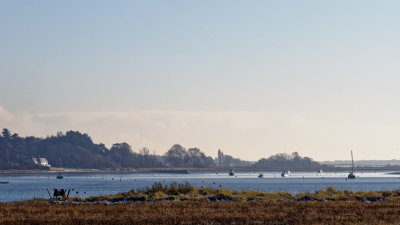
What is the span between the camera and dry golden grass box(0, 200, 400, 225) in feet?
149

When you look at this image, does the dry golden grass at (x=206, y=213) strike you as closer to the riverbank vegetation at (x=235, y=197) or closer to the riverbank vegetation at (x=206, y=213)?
the riverbank vegetation at (x=206, y=213)

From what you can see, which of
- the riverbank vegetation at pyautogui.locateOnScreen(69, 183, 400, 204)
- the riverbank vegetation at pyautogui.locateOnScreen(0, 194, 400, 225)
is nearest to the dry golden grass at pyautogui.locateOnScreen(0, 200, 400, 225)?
the riverbank vegetation at pyautogui.locateOnScreen(0, 194, 400, 225)

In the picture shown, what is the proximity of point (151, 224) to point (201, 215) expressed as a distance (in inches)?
238

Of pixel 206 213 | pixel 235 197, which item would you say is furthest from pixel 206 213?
pixel 235 197

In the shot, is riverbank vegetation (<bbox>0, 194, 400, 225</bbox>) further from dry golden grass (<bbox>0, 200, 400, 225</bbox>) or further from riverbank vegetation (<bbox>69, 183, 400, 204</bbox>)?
riverbank vegetation (<bbox>69, 183, 400, 204</bbox>)

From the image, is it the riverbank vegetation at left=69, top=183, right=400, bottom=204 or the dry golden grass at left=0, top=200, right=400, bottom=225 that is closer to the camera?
the dry golden grass at left=0, top=200, right=400, bottom=225

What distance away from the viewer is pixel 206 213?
1984 inches

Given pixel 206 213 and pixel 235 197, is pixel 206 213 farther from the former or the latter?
pixel 235 197

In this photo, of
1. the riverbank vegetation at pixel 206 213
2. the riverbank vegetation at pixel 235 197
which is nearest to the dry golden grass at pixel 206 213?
the riverbank vegetation at pixel 206 213

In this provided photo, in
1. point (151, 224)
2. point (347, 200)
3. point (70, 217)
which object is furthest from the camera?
point (347, 200)

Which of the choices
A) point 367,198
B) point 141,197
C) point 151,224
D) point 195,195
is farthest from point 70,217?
point 367,198

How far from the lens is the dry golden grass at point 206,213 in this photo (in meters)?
45.3

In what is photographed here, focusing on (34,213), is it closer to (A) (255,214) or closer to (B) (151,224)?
(B) (151,224)

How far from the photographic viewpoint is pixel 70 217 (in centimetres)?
4866
